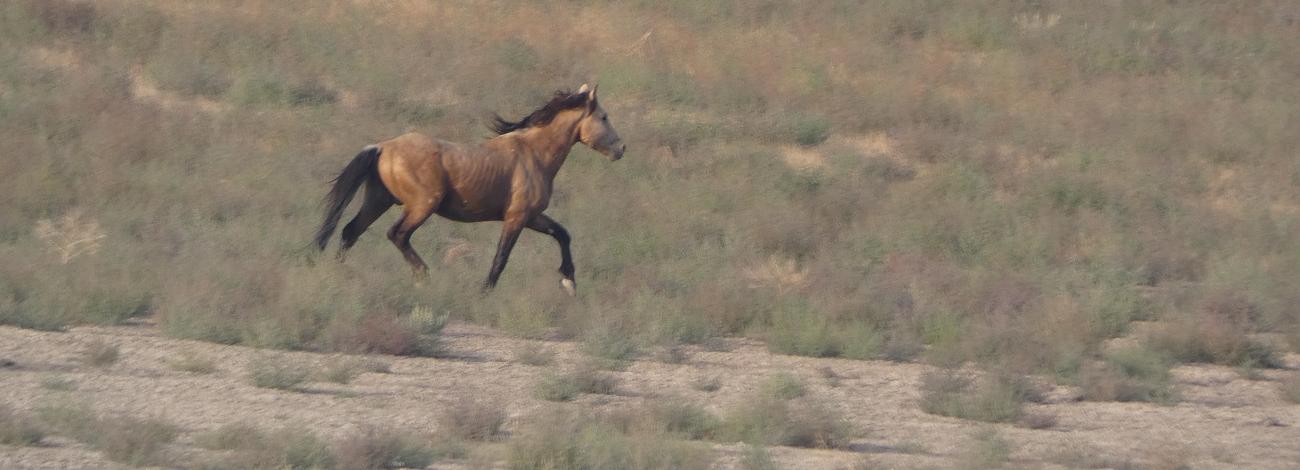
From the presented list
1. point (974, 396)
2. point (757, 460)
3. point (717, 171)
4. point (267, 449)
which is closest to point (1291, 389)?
point (974, 396)

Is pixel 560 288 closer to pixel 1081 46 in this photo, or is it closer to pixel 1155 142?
Answer: pixel 1155 142

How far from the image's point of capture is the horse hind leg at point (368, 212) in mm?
12125

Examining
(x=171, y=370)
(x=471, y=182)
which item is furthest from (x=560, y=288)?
(x=171, y=370)

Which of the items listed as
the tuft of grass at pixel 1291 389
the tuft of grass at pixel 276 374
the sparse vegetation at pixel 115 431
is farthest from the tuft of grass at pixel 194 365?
the tuft of grass at pixel 1291 389

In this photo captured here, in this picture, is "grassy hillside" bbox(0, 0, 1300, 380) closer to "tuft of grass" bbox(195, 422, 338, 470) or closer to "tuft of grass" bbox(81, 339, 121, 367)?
"tuft of grass" bbox(81, 339, 121, 367)

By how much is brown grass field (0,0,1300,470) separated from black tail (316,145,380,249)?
0.44 metres

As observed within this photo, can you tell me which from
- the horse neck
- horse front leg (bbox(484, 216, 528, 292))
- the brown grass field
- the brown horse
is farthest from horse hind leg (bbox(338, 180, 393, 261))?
the horse neck

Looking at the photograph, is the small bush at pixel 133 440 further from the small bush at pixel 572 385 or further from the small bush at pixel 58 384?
the small bush at pixel 572 385

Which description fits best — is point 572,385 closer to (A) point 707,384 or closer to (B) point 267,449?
(A) point 707,384

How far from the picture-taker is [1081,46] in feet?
76.7

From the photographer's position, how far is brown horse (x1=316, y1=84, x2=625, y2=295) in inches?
472

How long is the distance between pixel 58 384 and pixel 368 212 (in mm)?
4273

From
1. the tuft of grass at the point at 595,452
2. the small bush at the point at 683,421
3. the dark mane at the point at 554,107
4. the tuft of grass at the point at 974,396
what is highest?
the dark mane at the point at 554,107

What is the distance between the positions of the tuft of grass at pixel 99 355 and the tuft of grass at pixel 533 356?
2414 millimetres
